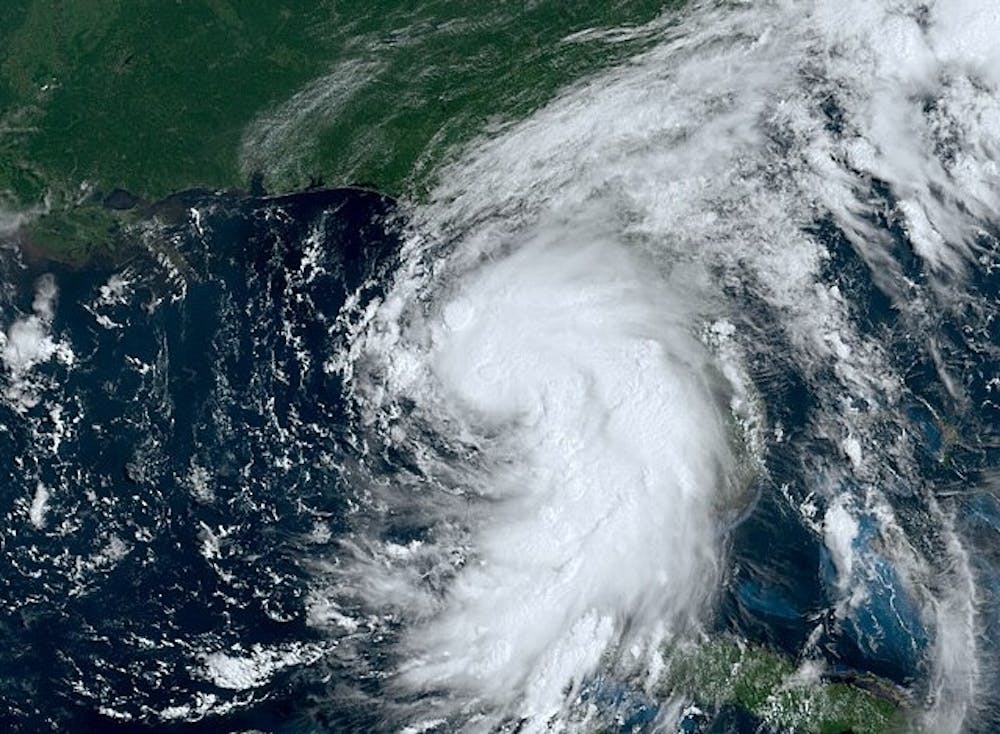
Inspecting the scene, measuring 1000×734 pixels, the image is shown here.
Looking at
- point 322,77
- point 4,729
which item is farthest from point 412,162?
point 4,729

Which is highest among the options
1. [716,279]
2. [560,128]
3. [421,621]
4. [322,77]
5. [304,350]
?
[322,77]

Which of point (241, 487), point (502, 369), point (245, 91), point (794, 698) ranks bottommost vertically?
point (794, 698)

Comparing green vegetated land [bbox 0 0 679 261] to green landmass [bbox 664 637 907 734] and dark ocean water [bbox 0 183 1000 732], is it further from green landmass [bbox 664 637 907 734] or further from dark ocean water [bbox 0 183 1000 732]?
green landmass [bbox 664 637 907 734]

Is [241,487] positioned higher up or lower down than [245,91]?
lower down

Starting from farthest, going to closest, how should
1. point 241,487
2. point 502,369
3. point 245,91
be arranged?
point 245,91
point 241,487
point 502,369

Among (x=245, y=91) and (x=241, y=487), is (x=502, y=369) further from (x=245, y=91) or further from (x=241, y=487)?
(x=245, y=91)

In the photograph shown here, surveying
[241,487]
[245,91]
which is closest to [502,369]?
[241,487]

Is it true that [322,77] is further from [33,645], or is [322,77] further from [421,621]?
[33,645]

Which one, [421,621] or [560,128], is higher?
[560,128]
